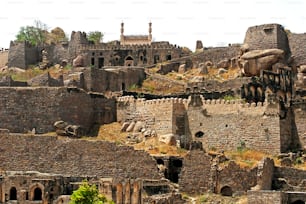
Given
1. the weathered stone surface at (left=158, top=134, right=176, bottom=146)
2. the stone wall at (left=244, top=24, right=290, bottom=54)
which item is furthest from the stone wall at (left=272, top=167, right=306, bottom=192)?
the stone wall at (left=244, top=24, right=290, bottom=54)

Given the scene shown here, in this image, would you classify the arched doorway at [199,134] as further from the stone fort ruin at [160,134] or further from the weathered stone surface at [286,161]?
the weathered stone surface at [286,161]

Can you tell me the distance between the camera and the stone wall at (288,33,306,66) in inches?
2435

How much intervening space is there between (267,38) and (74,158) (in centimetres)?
2035

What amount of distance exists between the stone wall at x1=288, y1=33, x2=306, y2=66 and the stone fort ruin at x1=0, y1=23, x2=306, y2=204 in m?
0.10

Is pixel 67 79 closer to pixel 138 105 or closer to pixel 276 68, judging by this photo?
pixel 138 105

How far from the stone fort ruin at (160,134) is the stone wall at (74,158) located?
6cm

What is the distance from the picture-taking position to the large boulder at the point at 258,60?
59447mm

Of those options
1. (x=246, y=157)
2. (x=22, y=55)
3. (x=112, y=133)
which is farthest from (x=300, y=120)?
(x=22, y=55)

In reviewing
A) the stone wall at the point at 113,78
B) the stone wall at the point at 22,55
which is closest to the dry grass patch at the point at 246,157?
the stone wall at the point at 113,78

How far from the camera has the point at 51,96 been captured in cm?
5256

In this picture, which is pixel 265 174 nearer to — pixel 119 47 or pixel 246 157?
pixel 246 157

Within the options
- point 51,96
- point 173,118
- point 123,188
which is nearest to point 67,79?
point 51,96

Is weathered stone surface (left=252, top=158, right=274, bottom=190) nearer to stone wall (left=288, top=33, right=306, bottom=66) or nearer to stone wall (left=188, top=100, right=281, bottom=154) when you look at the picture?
stone wall (left=188, top=100, right=281, bottom=154)

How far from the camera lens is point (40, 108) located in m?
52.3
